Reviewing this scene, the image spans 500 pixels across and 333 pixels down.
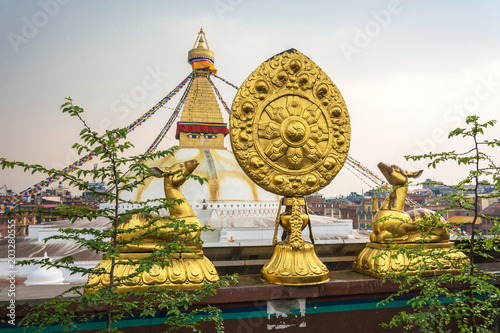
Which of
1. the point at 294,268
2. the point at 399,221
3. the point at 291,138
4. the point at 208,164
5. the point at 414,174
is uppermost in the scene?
the point at 208,164

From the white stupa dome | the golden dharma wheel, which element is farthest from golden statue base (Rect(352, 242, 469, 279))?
the white stupa dome

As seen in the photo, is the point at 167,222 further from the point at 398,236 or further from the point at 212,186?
the point at 212,186

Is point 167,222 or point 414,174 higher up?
point 414,174

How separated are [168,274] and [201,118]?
14.0 meters

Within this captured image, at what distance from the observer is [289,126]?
321 centimetres

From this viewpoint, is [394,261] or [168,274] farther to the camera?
[394,261]

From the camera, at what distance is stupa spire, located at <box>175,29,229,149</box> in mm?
16172

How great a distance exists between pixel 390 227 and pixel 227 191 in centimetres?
1039

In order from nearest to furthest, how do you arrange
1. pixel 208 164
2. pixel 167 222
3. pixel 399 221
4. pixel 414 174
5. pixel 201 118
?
pixel 167 222 < pixel 399 221 < pixel 414 174 < pixel 208 164 < pixel 201 118

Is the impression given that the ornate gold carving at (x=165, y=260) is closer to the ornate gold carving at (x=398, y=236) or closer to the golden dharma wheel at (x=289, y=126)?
the golden dharma wheel at (x=289, y=126)

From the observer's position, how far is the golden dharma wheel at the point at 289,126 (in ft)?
10.4

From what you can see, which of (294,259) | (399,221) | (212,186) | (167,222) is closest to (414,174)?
(399,221)

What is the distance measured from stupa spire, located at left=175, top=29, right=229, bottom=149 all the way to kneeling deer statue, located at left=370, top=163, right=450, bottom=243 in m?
13.1

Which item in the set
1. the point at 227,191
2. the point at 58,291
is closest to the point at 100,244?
the point at 58,291
